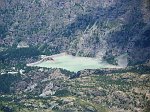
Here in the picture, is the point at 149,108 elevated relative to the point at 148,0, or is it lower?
lower
